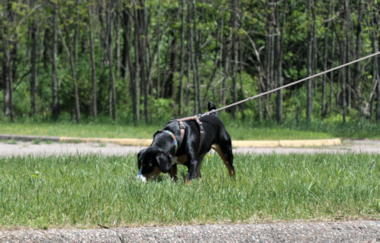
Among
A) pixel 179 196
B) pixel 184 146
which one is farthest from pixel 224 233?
pixel 184 146

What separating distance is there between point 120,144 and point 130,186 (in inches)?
302

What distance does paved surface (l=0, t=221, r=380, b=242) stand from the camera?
3477 millimetres

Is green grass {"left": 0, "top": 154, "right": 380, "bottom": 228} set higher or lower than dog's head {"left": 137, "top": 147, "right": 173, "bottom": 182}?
lower

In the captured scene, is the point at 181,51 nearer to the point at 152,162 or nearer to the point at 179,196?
the point at 152,162

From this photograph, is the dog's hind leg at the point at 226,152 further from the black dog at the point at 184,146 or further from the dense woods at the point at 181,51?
the dense woods at the point at 181,51

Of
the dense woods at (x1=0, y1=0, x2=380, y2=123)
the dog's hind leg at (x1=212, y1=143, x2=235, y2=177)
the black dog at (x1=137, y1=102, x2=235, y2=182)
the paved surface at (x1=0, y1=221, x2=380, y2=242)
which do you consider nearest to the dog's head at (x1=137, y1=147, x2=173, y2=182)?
the black dog at (x1=137, y1=102, x2=235, y2=182)

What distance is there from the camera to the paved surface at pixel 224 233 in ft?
11.4

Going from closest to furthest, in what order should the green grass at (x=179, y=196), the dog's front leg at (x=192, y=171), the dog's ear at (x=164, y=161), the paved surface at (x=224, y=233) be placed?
A: the paved surface at (x=224, y=233)
the green grass at (x=179, y=196)
the dog's ear at (x=164, y=161)
the dog's front leg at (x=192, y=171)

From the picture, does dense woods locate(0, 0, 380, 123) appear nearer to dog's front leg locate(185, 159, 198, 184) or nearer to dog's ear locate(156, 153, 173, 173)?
dog's front leg locate(185, 159, 198, 184)

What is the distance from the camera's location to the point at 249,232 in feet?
12.4

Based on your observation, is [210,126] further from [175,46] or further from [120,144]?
[175,46]

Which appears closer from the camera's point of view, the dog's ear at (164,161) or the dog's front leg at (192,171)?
the dog's ear at (164,161)

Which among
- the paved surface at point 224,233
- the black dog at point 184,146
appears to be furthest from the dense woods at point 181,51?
the paved surface at point 224,233

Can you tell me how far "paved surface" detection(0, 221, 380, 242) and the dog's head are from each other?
1295 millimetres
